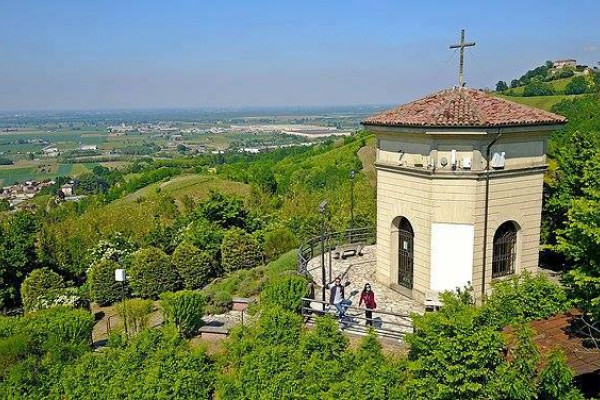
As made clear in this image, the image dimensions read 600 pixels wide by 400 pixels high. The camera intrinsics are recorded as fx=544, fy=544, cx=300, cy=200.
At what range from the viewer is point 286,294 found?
14.5m

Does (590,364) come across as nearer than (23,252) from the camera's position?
Yes

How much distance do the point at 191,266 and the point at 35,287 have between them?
20.3ft

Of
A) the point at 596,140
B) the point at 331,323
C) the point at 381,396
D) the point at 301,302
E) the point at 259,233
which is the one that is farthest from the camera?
the point at 259,233

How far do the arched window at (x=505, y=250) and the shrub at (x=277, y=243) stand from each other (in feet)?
35.5

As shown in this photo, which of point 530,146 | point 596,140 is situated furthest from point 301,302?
point 596,140

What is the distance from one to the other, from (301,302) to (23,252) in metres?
14.8

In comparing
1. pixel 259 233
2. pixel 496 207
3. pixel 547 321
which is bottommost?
pixel 259 233

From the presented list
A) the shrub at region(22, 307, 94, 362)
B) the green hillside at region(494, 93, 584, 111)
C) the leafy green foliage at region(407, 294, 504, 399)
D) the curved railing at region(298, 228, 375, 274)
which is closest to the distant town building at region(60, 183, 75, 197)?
the green hillside at region(494, 93, 584, 111)

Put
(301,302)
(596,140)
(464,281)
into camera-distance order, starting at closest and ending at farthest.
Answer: (301,302) → (464,281) → (596,140)

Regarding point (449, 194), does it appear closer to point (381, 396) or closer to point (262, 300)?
point (262, 300)

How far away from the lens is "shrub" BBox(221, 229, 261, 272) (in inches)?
933

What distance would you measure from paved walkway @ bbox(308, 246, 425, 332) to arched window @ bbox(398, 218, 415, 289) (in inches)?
20.9

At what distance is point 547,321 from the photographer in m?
11.7

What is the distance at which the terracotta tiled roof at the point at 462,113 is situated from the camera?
14.7 metres
